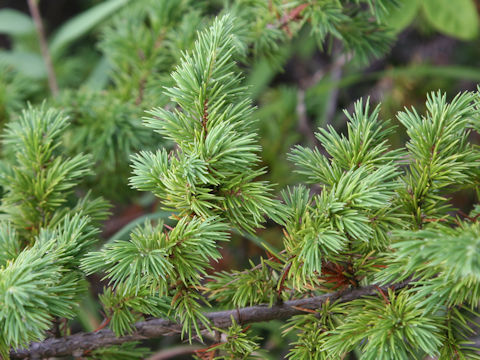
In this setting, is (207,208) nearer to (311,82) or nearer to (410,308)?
(410,308)

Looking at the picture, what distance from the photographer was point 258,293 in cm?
48

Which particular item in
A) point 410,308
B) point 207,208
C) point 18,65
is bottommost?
point 410,308

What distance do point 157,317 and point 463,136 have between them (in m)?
0.37

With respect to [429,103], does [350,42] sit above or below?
above

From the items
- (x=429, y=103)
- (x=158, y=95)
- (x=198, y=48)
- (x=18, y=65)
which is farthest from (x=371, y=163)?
(x=18, y=65)

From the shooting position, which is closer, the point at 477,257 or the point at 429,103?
the point at 477,257

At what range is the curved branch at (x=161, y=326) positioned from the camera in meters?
0.47

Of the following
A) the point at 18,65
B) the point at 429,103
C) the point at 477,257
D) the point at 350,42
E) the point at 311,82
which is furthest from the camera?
the point at 311,82

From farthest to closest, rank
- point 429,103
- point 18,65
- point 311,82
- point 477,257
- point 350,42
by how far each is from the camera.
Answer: point 311,82, point 18,65, point 350,42, point 429,103, point 477,257

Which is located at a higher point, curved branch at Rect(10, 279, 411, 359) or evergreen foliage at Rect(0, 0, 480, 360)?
evergreen foliage at Rect(0, 0, 480, 360)

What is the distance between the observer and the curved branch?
1.55ft

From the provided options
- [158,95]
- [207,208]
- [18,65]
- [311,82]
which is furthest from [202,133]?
[311,82]

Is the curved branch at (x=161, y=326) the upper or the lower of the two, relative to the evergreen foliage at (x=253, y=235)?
lower

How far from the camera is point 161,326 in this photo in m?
0.49
